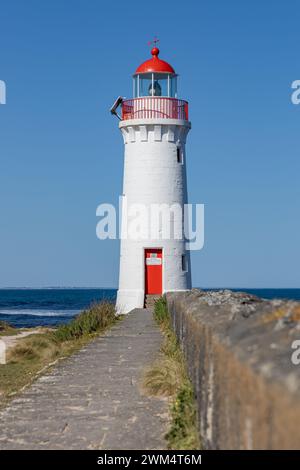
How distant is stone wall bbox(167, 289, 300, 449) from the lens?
2686 mm

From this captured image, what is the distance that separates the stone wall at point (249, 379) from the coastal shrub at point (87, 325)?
11.1 meters

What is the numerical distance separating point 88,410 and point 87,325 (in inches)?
375

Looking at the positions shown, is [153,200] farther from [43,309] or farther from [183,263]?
[43,309]

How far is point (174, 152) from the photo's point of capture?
24.3m

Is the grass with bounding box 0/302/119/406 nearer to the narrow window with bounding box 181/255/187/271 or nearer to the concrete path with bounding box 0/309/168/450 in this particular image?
the concrete path with bounding box 0/309/168/450

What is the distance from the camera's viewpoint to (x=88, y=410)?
710 centimetres

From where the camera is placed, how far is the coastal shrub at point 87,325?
53.9ft

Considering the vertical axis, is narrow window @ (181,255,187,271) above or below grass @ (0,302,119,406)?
above

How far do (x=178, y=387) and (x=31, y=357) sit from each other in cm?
943

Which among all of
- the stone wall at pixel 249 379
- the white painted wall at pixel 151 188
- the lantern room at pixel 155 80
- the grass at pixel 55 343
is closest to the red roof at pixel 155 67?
the lantern room at pixel 155 80

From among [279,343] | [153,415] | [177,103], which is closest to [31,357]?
[153,415]

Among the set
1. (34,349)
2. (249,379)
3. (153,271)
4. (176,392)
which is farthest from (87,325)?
(249,379)

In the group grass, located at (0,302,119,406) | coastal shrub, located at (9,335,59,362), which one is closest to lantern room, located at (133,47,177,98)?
grass, located at (0,302,119,406)
